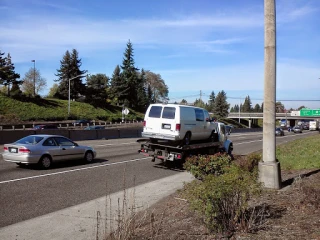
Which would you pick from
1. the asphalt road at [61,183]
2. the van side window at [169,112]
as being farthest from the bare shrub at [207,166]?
the van side window at [169,112]

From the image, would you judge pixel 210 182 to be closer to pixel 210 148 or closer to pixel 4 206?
pixel 4 206

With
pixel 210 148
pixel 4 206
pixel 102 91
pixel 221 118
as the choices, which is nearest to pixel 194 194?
pixel 4 206

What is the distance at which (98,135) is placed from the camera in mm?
34938

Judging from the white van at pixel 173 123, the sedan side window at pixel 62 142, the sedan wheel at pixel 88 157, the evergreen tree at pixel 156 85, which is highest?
the evergreen tree at pixel 156 85

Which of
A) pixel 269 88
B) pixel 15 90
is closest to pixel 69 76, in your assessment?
pixel 15 90

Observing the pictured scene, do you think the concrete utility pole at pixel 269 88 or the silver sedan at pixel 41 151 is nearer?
the concrete utility pole at pixel 269 88

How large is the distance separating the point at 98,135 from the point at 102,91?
55183 millimetres

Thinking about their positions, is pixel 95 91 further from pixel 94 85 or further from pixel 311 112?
pixel 311 112

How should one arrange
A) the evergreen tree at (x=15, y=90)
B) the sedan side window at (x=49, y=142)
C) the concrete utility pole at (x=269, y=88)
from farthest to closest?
the evergreen tree at (x=15, y=90) < the sedan side window at (x=49, y=142) < the concrete utility pole at (x=269, y=88)

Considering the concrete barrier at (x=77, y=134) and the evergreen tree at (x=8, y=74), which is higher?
the evergreen tree at (x=8, y=74)

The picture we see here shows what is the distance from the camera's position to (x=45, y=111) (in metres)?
66.6

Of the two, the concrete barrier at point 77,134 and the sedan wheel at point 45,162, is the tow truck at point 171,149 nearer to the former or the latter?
the sedan wheel at point 45,162

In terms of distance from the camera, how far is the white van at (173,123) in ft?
47.6

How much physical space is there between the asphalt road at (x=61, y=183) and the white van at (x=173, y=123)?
59.5 inches
